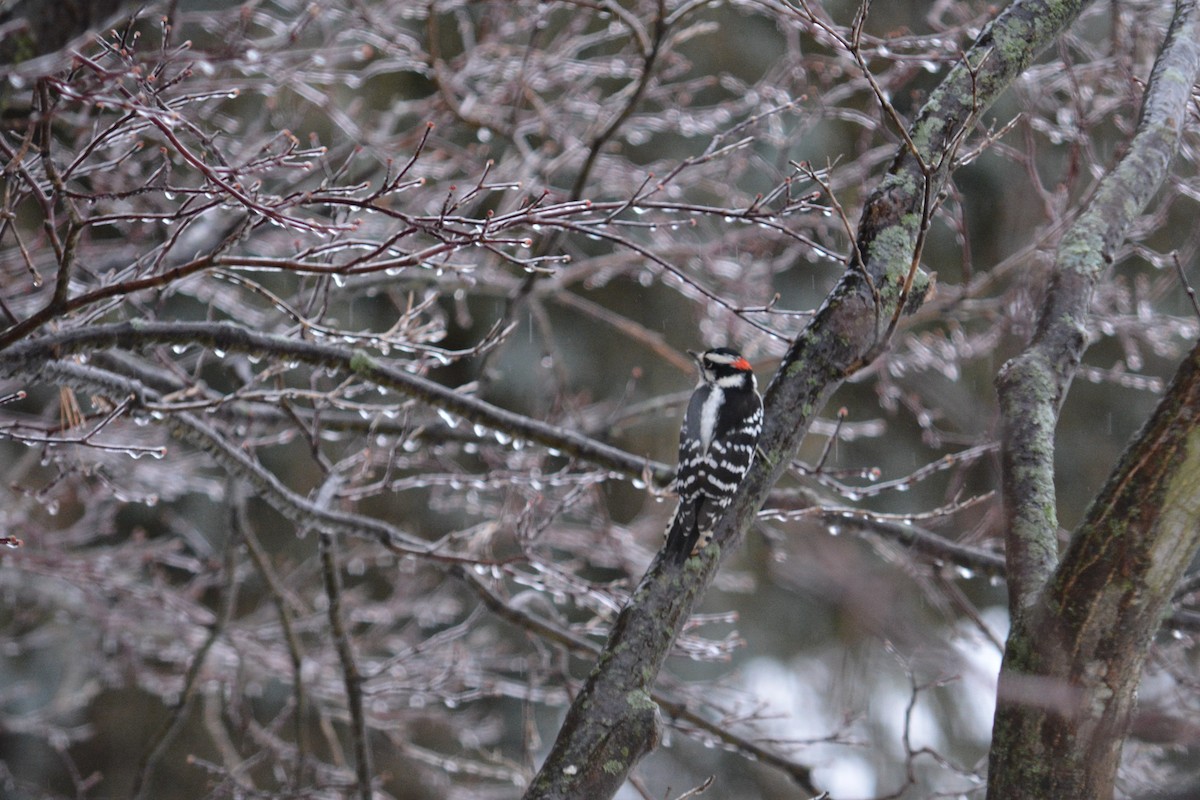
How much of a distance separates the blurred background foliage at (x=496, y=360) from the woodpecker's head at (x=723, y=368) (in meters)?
0.34

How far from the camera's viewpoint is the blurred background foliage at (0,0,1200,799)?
7.85ft

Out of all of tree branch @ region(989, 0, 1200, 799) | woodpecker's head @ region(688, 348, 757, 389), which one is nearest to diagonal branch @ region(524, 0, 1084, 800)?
tree branch @ region(989, 0, 1200, 799)

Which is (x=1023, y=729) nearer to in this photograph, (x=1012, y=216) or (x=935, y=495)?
(x=1012, y=216)

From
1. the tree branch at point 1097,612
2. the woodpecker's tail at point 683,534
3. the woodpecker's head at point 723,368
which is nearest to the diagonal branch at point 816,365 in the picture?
the woodpecker's tail at point 683,534

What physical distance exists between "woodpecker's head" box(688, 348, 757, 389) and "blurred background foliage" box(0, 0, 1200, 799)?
34 centimetres

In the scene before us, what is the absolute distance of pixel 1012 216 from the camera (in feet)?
19.5

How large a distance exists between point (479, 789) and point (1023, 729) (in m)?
5.34

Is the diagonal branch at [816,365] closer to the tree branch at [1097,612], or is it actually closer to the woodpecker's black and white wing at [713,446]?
the woodpecker's black and white wing at [713,446]

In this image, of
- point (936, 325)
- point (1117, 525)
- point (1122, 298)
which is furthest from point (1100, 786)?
point (936, 325)

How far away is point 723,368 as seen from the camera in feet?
12.5

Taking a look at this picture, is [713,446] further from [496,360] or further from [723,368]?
[496,360]

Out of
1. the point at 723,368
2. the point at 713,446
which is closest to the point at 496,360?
the point at 723,368

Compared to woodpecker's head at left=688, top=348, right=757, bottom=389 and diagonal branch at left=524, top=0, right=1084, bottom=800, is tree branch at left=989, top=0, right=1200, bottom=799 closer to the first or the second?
diagonal branch at left=524, top=0, right=1084, bottom=800

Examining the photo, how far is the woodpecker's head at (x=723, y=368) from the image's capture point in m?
3.75
